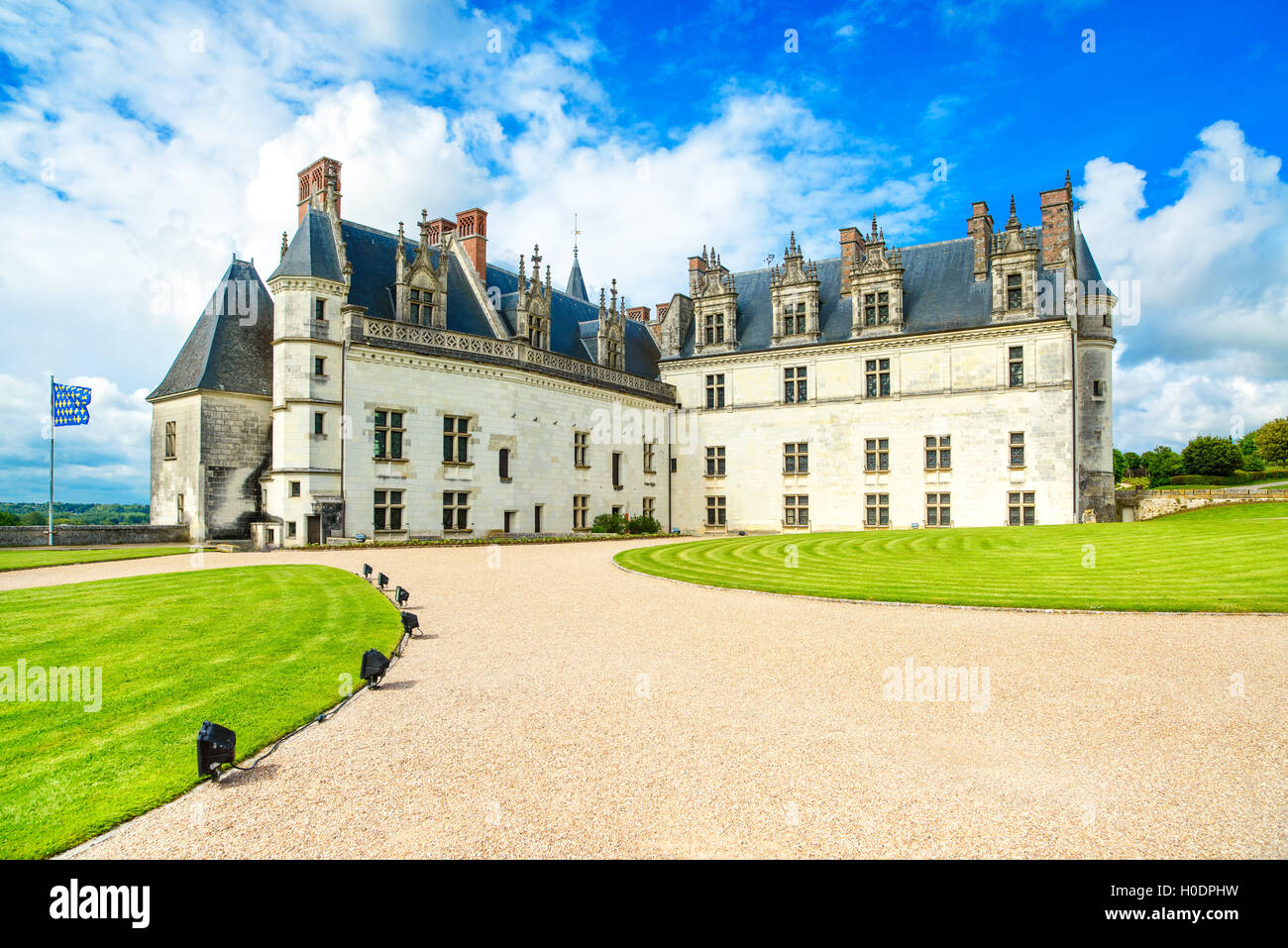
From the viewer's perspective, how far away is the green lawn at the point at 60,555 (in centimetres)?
1928

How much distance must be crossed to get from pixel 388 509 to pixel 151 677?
2032 cm

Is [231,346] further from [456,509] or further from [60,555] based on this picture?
[456,509]

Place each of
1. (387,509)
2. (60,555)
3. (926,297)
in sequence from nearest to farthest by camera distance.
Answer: (60,555) → (387,509) → (926,297)

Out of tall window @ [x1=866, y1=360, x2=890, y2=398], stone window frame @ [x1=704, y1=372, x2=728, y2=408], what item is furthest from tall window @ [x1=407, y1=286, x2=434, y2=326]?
tall window @ [x1=866, y1=360, x2=890, y2=398]

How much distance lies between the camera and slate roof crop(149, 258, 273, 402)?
28641 mm

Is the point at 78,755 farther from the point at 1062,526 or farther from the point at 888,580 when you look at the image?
the point at 1062,526

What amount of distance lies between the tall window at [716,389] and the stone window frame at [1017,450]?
1471 centimetres

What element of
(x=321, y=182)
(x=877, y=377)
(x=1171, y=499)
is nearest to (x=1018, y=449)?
(x=1171, y=499)

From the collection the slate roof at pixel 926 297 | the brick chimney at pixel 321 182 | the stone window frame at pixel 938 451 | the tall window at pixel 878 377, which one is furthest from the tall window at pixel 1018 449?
the brick chimney at pixel 321 182

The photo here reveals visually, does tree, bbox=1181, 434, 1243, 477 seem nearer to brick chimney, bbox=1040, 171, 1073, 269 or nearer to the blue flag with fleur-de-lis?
brick chimney, bbox=1040, 171, 1073, 269

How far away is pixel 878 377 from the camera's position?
122 feet

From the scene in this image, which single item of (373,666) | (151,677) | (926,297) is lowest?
(151,677)

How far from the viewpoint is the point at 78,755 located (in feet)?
19.7

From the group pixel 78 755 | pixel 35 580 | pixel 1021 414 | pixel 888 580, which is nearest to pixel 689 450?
pixel 1021 414
